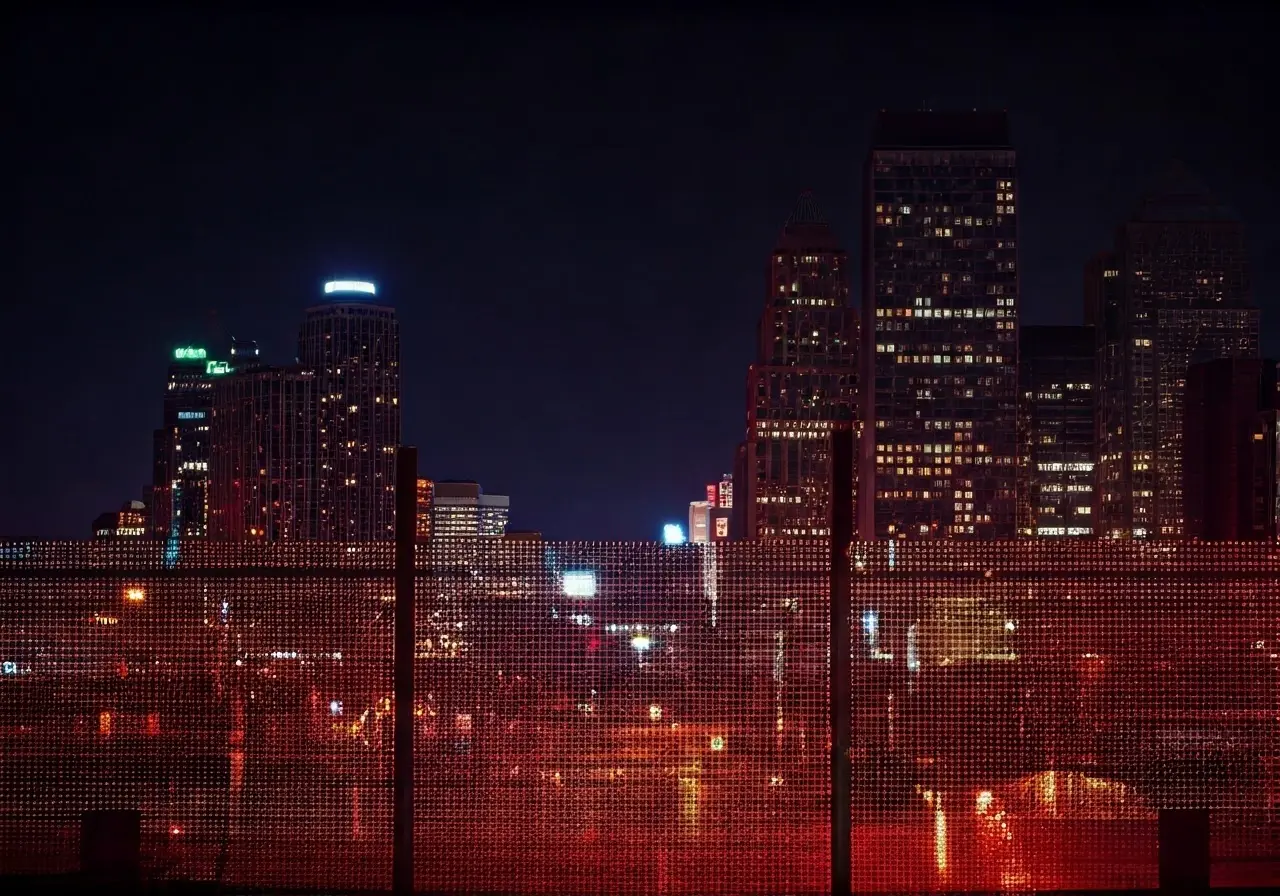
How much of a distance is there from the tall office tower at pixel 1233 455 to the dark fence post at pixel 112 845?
313 ft

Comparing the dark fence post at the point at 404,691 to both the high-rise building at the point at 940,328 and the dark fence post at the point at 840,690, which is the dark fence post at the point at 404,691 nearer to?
the dark fence post at the point at 840,690

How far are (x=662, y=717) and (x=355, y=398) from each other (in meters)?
185

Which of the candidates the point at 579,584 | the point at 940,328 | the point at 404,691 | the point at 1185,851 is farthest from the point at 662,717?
the point at 940,328

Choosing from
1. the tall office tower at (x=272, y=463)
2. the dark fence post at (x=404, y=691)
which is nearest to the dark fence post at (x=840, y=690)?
the dark fence post at (x=404, y=691)

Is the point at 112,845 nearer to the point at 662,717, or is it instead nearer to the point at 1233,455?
the point at 662,717

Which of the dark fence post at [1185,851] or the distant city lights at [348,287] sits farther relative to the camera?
the distant city lights at [348,287]

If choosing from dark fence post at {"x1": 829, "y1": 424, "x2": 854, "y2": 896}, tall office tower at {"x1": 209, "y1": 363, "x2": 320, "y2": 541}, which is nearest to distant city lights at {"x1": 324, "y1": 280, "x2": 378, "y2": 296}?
tall office tower at {"x1": 209, "y1": 363, "x2": 320, "y2": 541}

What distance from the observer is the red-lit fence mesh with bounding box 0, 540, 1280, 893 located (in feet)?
27.8

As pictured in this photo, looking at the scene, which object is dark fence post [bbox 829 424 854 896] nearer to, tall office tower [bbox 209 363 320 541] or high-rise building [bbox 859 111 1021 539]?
high-rise building [bbox 859 111 1021 539]

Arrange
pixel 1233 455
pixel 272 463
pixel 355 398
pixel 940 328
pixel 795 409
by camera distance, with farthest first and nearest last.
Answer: pixel 795 409
pixel 355 398
pixel 940 328
pixel 272 463
pixel 1233 455

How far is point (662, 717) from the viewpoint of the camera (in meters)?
8.48

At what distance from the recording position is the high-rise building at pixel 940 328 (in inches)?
6959

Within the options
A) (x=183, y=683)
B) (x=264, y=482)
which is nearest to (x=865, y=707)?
(x=183, y=683)

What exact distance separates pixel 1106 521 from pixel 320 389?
112m
